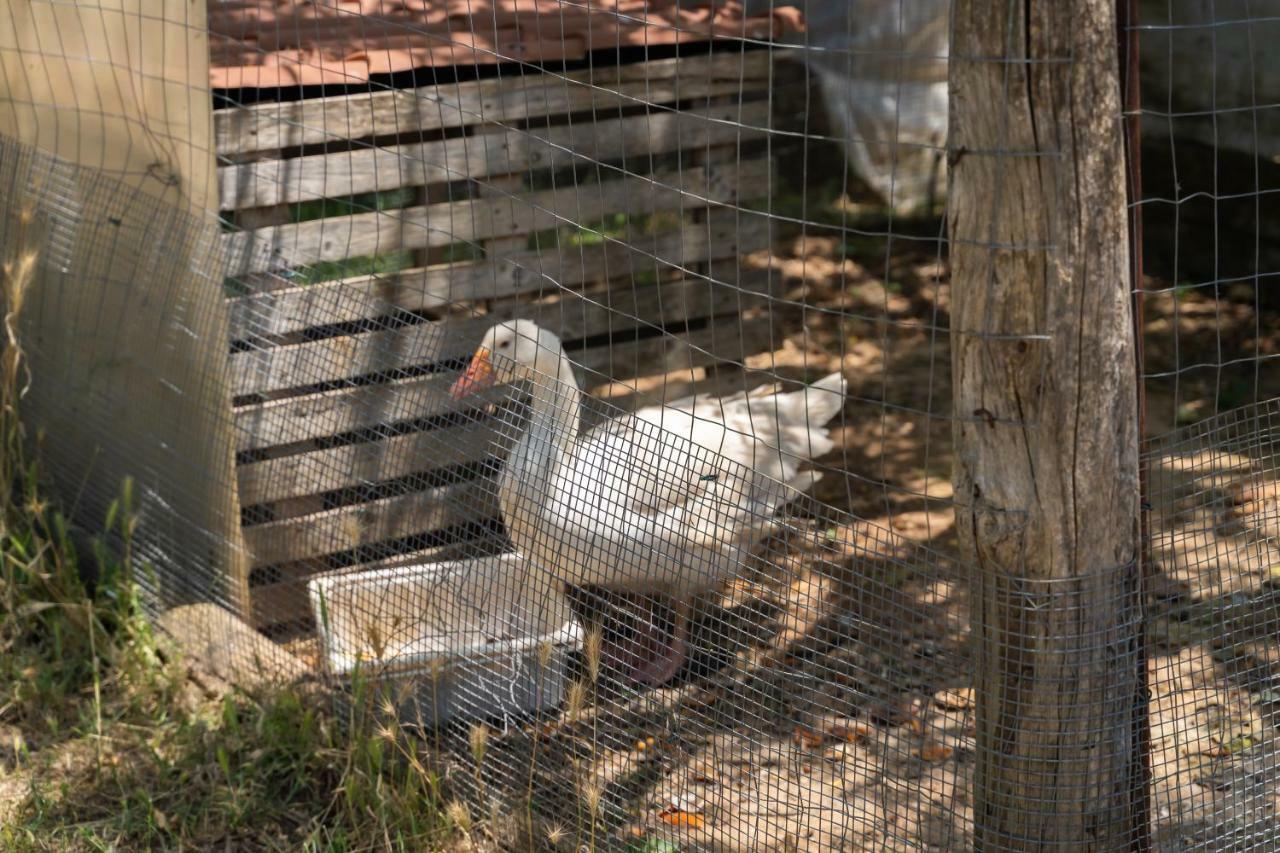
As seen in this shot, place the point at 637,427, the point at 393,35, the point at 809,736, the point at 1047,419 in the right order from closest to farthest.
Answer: the point at 1047,419, the point at 809,736, the point at 637,427, the point at 393,35

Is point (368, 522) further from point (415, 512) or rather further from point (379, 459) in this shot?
point (415, 512)

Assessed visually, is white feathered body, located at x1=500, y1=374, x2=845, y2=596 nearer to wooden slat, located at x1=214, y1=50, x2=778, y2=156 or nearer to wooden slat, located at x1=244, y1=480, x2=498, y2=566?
wooden slat, located at x1=244, y1=480, x2=498, y2=566

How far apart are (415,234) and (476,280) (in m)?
0.28

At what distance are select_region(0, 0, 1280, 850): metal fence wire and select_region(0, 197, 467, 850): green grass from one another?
0.13 meters

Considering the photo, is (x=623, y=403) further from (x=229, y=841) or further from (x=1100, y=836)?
(x=1100, y=836)

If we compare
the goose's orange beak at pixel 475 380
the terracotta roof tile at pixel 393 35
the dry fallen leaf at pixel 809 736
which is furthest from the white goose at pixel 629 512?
the terracotta roof tile at pixel 393 35

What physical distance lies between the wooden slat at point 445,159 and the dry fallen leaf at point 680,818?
175 cm

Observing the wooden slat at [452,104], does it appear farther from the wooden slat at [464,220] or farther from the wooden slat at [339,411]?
the wooden slat at [339,411]

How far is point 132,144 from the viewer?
4047mm

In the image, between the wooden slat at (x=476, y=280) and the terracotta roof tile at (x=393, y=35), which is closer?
the wooden slat at (x=476, y=280)

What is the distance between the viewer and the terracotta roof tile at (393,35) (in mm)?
4188

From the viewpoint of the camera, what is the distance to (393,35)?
4719 millimetres

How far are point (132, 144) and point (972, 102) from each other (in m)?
2.90

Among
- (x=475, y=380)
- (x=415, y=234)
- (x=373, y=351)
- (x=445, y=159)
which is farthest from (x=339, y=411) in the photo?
(x=415, y=234)
